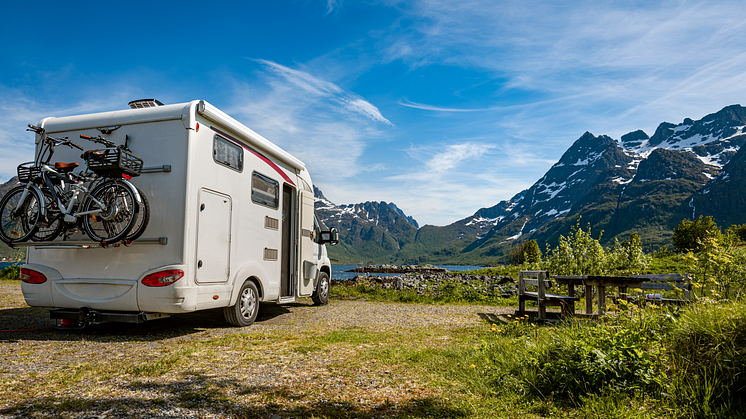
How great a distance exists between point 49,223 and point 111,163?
1.41 m


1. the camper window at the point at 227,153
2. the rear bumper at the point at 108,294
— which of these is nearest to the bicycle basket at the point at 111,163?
the camper window at the point at 227,153

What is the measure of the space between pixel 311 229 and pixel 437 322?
3.72 m

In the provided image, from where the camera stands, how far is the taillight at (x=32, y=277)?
6.54 metres

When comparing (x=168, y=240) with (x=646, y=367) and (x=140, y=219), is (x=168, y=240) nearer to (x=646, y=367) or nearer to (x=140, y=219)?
(x=140, y=219)

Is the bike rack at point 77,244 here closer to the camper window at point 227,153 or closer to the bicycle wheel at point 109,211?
the bicycle wheel at point 109,211

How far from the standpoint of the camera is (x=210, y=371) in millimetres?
4430

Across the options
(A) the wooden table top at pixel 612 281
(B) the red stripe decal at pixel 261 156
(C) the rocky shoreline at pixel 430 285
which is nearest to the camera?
(A) the wooden table top at pixel 612 281

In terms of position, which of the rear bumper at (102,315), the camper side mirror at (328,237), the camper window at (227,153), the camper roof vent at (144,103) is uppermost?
the camper roof vent at (144,103)

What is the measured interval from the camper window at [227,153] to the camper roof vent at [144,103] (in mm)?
1169

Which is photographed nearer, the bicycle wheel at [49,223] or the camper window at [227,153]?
the bicycle wheel at [49,223]

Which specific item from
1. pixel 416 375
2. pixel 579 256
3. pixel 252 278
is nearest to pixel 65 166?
pixel 252 278

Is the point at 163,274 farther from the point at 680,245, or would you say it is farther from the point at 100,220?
the point at 680,245

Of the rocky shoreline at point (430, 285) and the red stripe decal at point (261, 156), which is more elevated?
the red stripe decal at point (261, 156)

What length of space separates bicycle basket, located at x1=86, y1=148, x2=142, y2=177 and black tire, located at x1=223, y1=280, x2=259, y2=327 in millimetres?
2638
